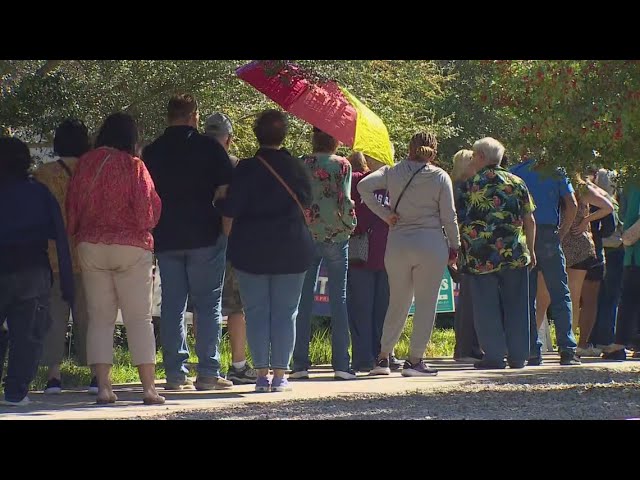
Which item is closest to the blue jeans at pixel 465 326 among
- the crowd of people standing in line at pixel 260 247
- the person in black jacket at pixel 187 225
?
the crowd of people standing in line at pixel 260 247

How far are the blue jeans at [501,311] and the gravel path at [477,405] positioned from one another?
1420 millimetres

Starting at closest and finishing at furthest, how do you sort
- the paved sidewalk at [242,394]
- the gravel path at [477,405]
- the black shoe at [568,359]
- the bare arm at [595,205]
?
the gravel path at [477,405] < the paved sidewalk at [242,394] < the black shoe at [568,359] < the bare arm at [595,205]

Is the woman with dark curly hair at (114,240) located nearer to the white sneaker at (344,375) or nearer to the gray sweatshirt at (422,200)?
the white sneaker at (344,375)

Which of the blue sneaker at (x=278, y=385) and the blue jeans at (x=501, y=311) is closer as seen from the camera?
the blue sneaker at (x=278, y=385)

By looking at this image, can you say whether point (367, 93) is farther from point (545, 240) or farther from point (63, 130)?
point (63, 130)

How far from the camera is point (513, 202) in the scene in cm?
1223

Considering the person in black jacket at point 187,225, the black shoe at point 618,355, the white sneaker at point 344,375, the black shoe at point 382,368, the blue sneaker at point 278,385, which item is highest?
the person in black jacket at point 187,225

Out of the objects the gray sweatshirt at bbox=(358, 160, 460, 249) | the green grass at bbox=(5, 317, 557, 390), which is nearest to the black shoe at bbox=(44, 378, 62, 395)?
the green grass at bbox=(5, 317, 557, 390)

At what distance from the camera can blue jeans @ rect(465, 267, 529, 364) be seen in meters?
12.4

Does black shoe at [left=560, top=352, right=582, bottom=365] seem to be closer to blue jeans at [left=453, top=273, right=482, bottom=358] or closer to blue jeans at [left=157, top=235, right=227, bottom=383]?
blue jeans at [left=453, top=273, right=482, bottom=358]

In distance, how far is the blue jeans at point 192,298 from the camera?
10422 mm

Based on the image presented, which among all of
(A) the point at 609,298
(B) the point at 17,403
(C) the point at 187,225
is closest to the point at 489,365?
(A) the point at 609,298

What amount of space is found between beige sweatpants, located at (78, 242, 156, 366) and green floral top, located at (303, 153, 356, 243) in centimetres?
215
